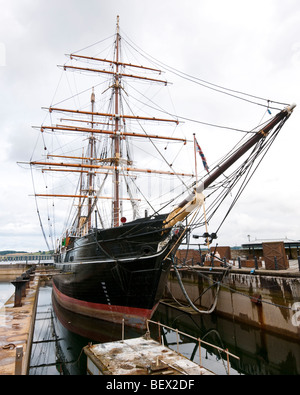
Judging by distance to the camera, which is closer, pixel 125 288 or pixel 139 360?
pixel 139 360

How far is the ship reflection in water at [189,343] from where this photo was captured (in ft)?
28.8

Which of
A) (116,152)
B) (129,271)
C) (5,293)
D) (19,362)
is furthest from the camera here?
(5,293)

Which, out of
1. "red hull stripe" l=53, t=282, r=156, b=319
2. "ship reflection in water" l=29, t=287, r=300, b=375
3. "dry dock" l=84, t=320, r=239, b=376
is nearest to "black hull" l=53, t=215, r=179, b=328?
"red hull stripe" l=53, t=282, r=156, b=319

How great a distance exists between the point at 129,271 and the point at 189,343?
4.21 meters

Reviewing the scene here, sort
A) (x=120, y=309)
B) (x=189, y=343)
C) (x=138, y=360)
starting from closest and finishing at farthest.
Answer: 1. (x=138, y=360)
2. (x=189, y=343)
3. (x=120, y=309)

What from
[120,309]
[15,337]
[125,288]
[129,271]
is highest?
[129,271]

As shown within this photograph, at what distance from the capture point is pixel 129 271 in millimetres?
11219

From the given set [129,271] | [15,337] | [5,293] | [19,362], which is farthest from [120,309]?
[5,293]

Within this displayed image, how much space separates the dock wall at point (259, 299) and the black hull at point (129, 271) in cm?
190

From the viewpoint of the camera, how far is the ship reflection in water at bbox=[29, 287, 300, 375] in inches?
346

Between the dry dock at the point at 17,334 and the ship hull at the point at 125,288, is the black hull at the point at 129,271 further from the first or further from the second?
the dry dock at the point at 17,334

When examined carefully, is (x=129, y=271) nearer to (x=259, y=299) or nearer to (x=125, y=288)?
(x=125, y=288)

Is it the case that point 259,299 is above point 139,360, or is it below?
above
